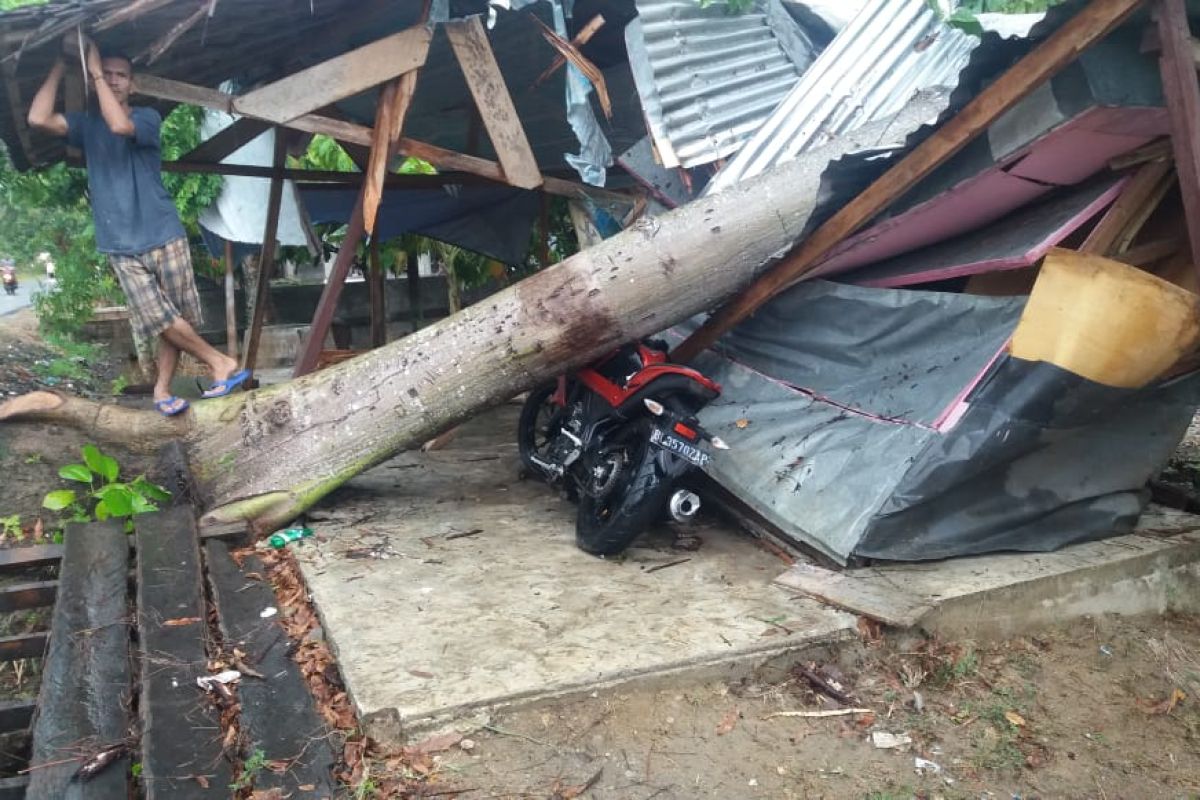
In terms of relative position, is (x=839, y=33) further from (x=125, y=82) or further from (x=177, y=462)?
(x=177, y=462)

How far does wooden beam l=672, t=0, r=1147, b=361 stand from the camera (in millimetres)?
3191

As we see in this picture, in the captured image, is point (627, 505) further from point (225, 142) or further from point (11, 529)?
point (225, 142)

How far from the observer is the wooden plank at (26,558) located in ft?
13.2

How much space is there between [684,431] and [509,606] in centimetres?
112

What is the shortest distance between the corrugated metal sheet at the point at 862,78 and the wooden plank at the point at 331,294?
2019 mm

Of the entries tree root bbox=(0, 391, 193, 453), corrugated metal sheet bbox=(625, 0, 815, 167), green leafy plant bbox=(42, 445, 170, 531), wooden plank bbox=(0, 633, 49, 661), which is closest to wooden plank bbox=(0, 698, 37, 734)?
wooden plank bbox=(0, 633, 49, 661)

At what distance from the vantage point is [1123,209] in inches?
149

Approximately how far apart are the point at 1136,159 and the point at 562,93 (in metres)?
4.13

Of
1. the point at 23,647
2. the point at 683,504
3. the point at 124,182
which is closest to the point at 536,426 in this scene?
the point at 683,504

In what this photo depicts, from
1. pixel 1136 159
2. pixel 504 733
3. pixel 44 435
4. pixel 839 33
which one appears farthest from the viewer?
pixel 839 33

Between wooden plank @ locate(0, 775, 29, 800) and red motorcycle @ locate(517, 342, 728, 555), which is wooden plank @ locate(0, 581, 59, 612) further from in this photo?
red motorcycle @ locate(517, 342, 728, 555)

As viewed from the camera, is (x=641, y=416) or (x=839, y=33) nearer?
(x=641, y=416)

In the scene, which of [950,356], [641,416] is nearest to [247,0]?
[641,416]

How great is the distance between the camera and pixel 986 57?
350 cm
